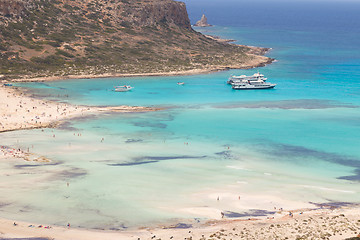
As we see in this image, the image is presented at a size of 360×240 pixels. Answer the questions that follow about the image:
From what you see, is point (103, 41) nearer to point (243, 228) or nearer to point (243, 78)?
point (243, 78)

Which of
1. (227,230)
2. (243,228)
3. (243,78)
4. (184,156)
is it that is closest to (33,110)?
(184,156)

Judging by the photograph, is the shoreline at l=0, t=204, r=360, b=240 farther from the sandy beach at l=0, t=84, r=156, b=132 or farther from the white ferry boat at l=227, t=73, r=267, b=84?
the white ferry boat at l=227, t=73, r=267, b=84

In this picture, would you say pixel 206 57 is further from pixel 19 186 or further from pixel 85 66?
pixel 19 186

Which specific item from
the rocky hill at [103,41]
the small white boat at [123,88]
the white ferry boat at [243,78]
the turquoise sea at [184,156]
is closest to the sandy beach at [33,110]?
the turquoise sea at [184,156]

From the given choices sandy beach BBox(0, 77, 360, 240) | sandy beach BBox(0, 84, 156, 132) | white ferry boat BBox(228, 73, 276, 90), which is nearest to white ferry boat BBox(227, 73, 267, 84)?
white ferry boat BBox(228, 73, 276, 90)

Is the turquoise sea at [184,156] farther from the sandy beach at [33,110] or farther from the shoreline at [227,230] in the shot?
the sandy beach at [33,110]

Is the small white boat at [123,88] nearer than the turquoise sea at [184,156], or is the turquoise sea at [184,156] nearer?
the turquoise sea at [184,156]

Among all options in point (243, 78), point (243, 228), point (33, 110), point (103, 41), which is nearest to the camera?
point (243, 228)
